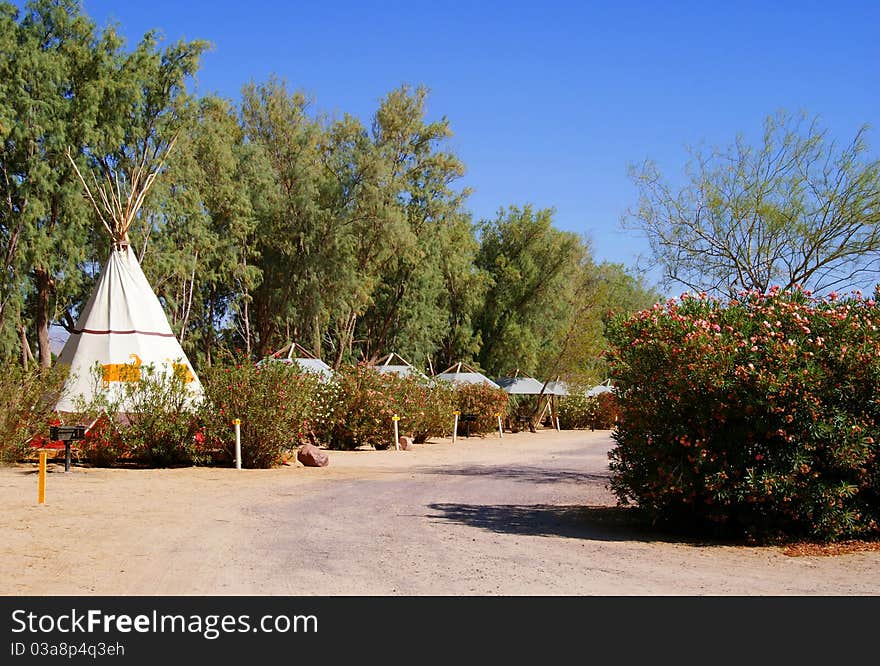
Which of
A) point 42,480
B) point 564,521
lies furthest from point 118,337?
point 564,521

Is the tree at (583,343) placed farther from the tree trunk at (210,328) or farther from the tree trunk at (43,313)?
the tree trunk at (43,313)

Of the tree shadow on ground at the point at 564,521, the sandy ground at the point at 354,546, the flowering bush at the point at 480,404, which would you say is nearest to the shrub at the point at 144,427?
the sandy ground at the point at 354,546

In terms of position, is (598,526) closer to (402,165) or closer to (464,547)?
(464,547)

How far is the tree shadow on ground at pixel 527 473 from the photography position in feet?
58.4

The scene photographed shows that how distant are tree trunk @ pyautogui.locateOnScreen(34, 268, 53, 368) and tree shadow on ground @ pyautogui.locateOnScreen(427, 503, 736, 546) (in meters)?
25.3

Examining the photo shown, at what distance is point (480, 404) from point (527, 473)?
1964 centimetres

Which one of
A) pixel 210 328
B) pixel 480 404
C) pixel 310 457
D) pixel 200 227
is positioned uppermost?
pixel 200 227

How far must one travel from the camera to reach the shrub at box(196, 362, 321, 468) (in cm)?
1852

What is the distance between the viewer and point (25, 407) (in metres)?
17.2

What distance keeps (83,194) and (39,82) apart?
4326mm

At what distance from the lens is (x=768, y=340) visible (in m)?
9.56

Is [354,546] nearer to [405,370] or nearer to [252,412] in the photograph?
[252,412]

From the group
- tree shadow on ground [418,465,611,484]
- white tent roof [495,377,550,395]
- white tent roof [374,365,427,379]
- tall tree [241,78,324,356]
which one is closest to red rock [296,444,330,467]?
tree shadow on ground [418,465,611,484]

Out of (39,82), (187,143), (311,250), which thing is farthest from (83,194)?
(311,250)
